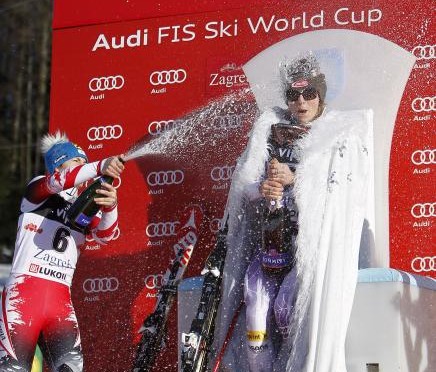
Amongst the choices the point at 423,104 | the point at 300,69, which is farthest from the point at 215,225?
the point at 423,104

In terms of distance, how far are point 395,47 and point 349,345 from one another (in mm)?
1760

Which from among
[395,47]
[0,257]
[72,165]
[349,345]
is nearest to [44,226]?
[72,165]

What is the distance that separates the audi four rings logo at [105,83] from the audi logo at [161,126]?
14.3 inches

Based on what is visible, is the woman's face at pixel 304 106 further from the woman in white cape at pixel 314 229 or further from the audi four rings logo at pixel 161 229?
the audi four rings logo at pixel 161 229

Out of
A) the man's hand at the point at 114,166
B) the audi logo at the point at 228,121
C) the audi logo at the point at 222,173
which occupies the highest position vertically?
the audi logo at the point at 228,121

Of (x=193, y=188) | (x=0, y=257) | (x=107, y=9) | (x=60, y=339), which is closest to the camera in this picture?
(x=60, y=339)

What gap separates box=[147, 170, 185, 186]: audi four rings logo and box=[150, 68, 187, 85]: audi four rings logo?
0.56 meters

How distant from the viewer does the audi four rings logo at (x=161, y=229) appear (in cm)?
621

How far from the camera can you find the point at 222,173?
20.1ft

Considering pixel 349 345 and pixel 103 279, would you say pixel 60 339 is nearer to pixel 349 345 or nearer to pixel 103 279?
pixel 103 279

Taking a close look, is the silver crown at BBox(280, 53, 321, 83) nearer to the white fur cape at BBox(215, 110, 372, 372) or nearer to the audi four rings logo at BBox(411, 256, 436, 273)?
the white fur cape at BBox(215, 110, 372, 372)

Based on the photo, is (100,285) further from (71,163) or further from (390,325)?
(390,325)

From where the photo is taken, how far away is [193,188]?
6.22 m

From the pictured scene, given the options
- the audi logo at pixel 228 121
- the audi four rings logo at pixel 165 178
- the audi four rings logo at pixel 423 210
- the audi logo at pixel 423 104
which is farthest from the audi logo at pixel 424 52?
the audi four rings logo at pixel 165 178
